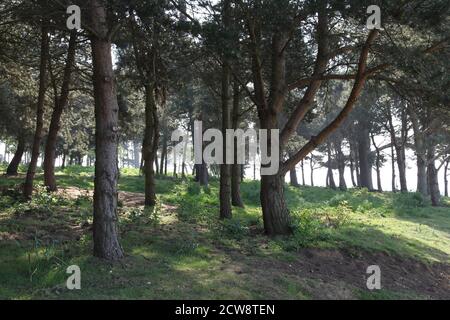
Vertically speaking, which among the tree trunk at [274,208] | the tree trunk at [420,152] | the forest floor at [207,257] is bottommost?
the forest floor at [207,257]

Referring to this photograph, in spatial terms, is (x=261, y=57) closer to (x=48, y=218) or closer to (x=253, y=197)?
(x=48, y=218)

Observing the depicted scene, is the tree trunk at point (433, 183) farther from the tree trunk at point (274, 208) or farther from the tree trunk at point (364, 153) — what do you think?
the tree trunk at point (274, 208)

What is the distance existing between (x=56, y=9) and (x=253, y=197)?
46.1 feet

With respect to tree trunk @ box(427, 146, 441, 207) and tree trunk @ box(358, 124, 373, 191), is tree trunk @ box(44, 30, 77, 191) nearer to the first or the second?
tree trunk @ box(427, 146, 441, 207)

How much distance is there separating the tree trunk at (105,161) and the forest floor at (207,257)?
1.29 feet

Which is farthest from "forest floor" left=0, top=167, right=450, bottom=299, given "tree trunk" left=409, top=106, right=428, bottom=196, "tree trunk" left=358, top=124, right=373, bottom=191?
"tree trunk" left=358, top=124, right=373, bottom=191

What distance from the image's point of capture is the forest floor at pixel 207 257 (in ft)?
22.4

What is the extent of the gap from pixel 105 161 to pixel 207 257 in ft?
8.89

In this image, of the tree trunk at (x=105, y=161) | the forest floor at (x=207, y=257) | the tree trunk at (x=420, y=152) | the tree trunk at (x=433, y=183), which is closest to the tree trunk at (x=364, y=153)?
the tree trunk at (x=420, y=152)

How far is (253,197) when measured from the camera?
21094mm

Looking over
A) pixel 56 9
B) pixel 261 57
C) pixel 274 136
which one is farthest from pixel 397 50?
pixel 56 9

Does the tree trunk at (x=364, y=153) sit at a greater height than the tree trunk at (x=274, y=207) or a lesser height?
greater

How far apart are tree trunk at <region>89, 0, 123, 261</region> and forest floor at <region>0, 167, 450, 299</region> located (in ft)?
1.29
